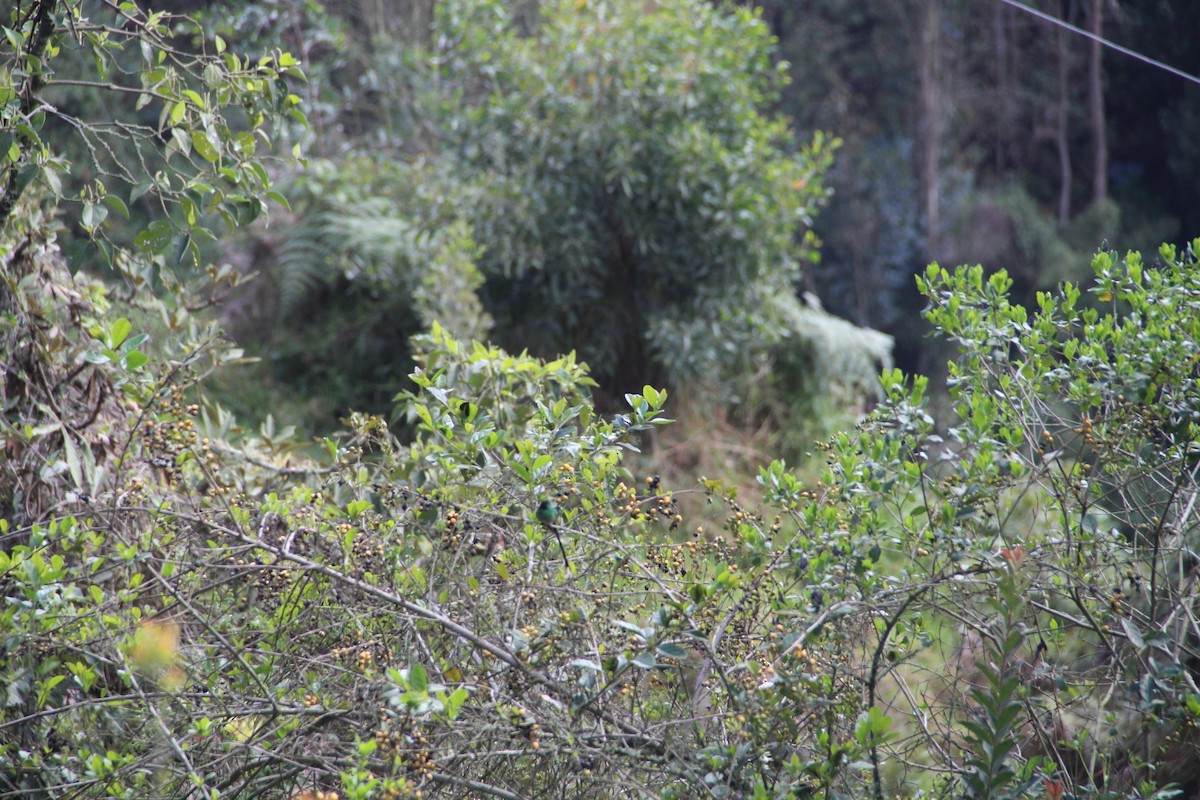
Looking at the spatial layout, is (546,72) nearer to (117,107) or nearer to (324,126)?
(324,126)

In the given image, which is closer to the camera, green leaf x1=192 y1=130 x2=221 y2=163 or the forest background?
the forest background

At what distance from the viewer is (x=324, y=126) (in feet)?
29.8

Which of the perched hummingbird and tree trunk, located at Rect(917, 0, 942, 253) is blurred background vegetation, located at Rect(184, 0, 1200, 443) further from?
the perched hummingbird

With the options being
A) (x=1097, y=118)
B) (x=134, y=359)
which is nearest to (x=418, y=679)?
(x=134, y=359)

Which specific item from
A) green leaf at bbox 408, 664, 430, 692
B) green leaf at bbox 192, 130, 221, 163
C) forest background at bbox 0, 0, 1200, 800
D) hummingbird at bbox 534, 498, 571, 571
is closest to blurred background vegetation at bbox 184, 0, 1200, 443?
forest background at bbox 0, 0, 1200, 800

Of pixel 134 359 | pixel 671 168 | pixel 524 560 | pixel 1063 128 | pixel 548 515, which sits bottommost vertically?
pixel 524 560

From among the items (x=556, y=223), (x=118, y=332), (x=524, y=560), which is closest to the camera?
(x=524, y=560)

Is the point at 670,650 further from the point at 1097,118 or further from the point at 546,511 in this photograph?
the point at 1097,118

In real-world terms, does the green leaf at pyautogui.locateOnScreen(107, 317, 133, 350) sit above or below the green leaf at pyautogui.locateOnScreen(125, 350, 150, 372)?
above

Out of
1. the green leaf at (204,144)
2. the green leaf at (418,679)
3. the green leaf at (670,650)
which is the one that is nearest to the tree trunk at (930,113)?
the green leaf at (204,144)

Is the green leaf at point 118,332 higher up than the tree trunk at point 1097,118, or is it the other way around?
the tree trunk at point 1097,118

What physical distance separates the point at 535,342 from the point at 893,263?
24.8 feet

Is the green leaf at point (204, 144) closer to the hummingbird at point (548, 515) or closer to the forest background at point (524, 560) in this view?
the forest background at point (524, 560)

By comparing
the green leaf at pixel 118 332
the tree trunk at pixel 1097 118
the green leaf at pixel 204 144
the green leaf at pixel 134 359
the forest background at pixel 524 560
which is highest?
the tree trunk at pixel 1097 118
